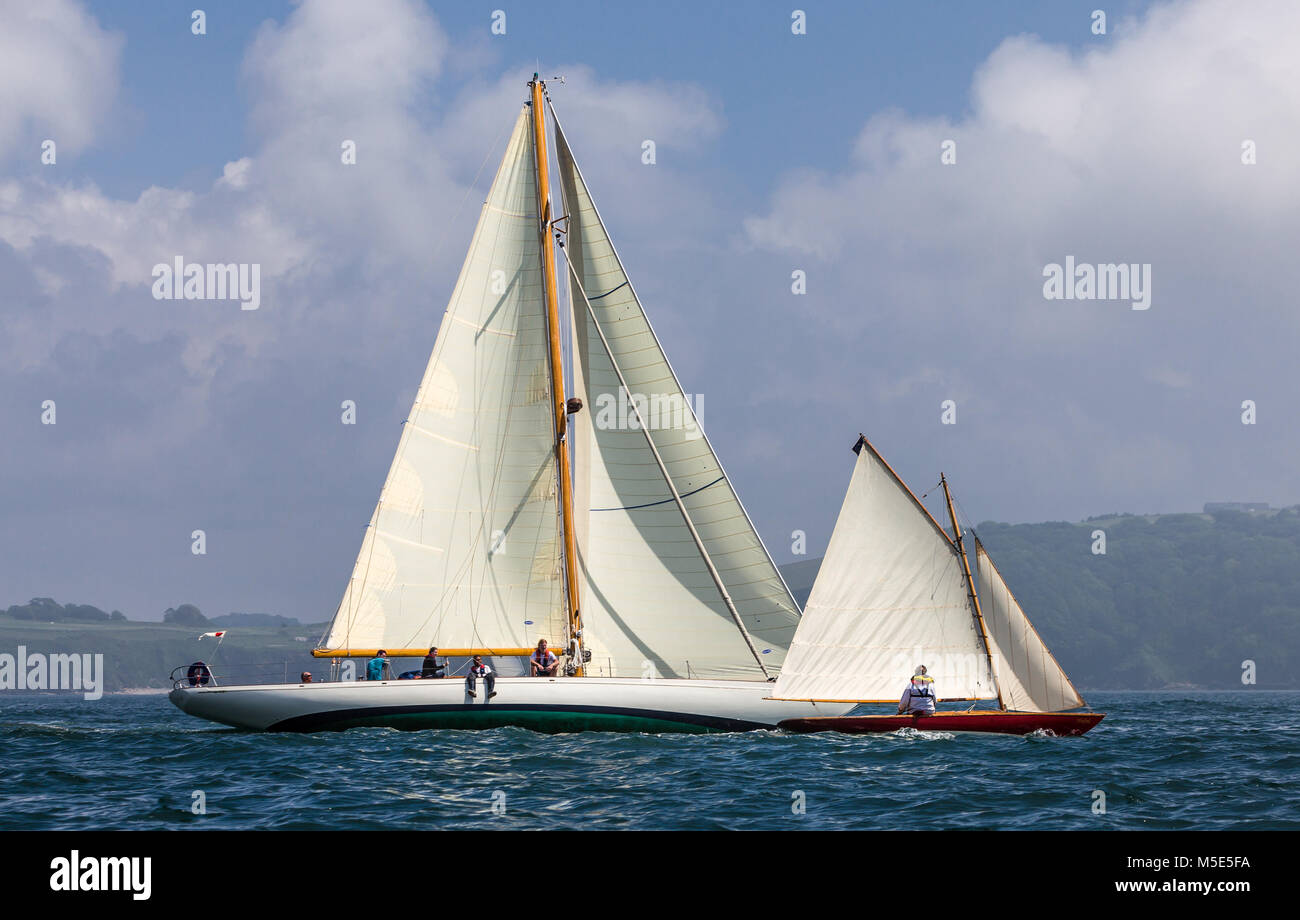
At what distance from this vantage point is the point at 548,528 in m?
40.4

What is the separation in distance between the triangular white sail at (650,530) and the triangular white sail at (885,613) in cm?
264

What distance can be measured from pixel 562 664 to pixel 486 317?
38.6ft

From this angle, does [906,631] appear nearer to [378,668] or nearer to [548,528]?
[548,528]

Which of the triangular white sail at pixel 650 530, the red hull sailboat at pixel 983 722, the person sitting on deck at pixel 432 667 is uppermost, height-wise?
the triangular white sail at pixel 650 530

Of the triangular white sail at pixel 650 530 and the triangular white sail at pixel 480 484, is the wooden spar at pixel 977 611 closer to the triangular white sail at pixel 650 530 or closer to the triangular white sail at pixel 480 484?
the triangular white sail at pixel 650 530

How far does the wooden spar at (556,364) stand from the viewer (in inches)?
1567

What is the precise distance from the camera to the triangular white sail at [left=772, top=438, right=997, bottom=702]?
34906mm

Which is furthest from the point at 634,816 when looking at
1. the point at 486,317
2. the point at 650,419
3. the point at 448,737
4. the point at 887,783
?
the point at 486,317

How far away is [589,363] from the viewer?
4072 cm

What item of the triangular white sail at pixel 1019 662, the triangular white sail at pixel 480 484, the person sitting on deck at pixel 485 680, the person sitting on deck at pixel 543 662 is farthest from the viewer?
the triangular white sail at pixel 480 484

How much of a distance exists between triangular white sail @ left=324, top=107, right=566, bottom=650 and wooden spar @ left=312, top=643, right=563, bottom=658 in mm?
260

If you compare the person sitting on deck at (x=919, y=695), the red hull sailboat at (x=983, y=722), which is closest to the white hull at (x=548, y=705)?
the red hull sailboat at (x=983, y=722)

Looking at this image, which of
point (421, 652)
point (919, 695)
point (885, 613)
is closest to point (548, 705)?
point (421, 652)
